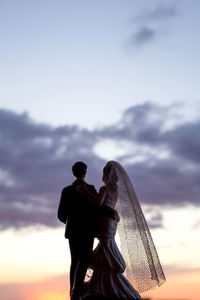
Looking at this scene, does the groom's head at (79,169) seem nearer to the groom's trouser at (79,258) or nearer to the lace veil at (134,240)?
the lace veil at (134,240)

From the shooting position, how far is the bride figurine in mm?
13812

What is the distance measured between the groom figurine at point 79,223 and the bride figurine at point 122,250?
0.63ft

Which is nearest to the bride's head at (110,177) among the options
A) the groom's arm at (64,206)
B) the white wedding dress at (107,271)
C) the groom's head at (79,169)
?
the white wedding dress at (107,271)

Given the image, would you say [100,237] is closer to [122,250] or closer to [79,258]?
[79,258]

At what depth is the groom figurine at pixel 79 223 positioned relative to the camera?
45.2 feet

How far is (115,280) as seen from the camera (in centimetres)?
1391

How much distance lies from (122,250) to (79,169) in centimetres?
272

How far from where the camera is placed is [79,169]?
13.9m

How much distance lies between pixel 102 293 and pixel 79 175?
10.3 ft

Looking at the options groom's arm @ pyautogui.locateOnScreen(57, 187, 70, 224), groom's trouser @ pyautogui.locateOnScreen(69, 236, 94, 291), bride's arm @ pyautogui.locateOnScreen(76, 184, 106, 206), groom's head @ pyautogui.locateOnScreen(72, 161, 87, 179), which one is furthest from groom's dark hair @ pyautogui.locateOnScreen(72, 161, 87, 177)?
groom's trouser @ pyautogui.locateOnScreen(69, 236, 94, 291)

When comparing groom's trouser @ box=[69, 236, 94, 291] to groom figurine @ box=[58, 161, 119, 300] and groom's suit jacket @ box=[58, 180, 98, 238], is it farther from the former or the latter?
groom's suit jacket @ box=[58, 180, 98, 238]

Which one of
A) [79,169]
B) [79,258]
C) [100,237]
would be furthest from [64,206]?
[79,258]

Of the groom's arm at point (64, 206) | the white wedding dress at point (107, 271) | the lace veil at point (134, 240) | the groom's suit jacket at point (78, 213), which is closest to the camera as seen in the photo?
the white wedding dress at point (107, 271)

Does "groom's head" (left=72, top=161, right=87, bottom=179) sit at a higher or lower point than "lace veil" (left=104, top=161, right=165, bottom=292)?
higher
